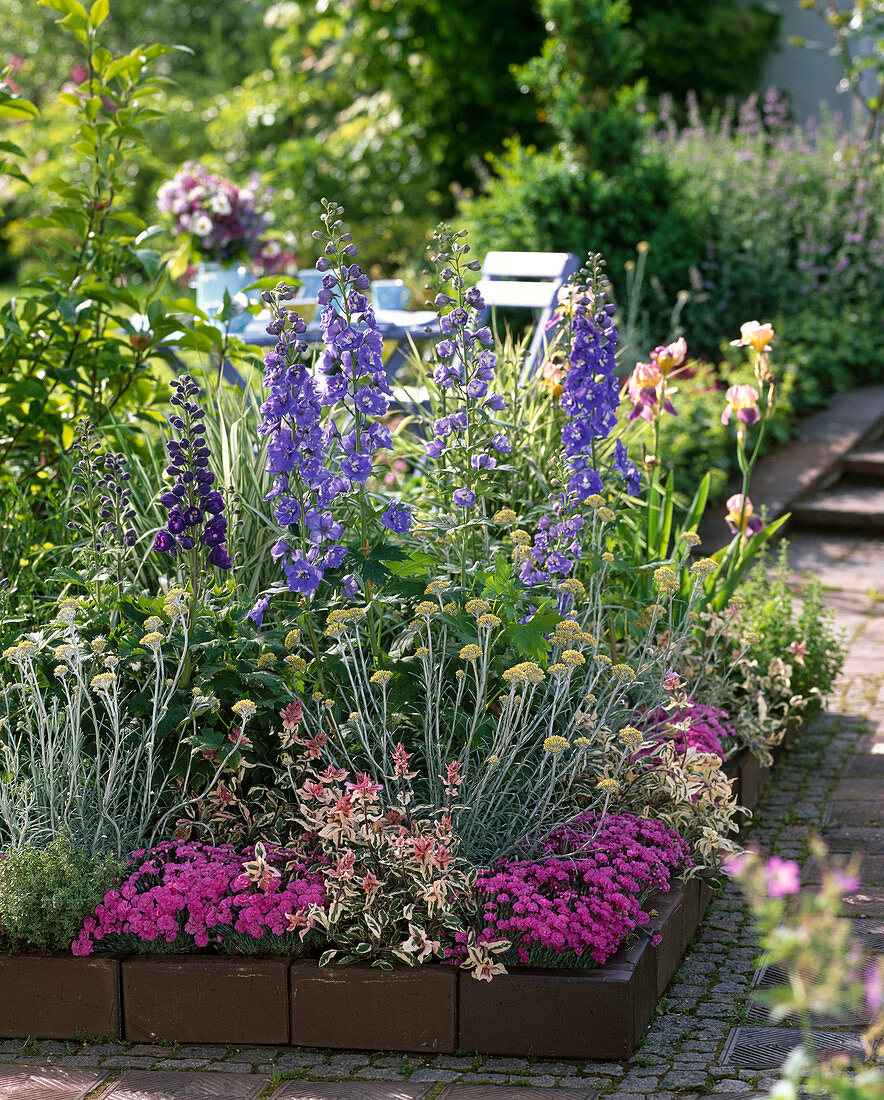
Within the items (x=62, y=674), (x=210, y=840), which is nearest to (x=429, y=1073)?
(x=210, y=840)

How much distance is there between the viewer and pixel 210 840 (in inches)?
106

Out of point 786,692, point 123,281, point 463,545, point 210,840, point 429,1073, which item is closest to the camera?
point 429,1073

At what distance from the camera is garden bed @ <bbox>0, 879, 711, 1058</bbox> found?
2.32m

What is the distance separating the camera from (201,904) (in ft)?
8.04

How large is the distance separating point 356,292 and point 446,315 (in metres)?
0.35

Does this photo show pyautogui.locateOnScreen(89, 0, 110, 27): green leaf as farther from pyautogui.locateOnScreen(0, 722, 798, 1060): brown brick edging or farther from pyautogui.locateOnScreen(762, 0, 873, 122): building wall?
pyautogui.locateOnScreen(762, 0, 873, 122): building wall

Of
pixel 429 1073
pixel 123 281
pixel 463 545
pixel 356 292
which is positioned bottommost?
pixel 429 1073

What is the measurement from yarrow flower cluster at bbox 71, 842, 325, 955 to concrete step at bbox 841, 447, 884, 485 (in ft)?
15.3

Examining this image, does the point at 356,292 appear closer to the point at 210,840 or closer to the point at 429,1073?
the point at 210,840

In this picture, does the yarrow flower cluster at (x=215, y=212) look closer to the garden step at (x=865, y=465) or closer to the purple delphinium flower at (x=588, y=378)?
the garden step at (x=865, y=465)

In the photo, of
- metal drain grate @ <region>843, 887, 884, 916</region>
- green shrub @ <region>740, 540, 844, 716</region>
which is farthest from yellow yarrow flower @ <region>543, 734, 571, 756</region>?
green shrub @ <region>740, 540, 844, 716</region>

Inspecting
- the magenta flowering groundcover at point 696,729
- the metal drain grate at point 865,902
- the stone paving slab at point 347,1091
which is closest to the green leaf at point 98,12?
the magenta flowering groundcover at point 696,729

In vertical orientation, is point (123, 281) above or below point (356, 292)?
below

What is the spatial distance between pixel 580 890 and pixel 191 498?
1.12 metres
